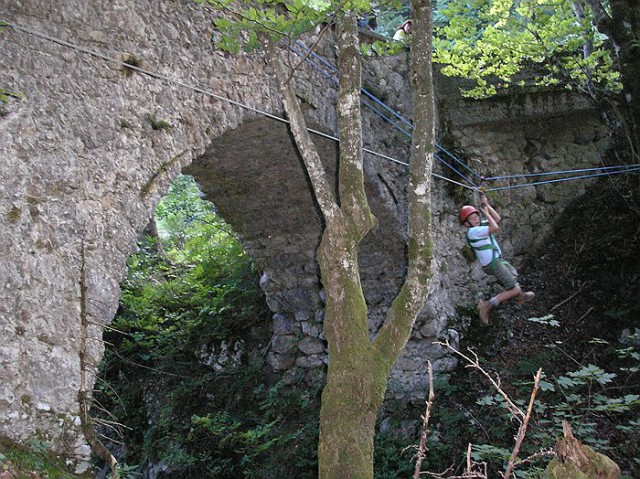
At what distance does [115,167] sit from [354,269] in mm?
1434

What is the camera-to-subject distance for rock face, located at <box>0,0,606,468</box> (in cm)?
361

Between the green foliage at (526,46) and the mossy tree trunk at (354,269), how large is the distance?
2664 millimetres

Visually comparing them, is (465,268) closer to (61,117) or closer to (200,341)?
(200,341)

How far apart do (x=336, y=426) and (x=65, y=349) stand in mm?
1349

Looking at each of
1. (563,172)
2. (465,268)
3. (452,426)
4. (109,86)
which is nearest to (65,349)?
(109,86)

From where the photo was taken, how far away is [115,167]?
4.17 m

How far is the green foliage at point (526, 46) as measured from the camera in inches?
282

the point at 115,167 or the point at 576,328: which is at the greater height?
the point at 115,167

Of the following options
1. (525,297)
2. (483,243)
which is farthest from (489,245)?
(525,297)

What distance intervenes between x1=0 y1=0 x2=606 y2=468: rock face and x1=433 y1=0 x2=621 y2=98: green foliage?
0.61m

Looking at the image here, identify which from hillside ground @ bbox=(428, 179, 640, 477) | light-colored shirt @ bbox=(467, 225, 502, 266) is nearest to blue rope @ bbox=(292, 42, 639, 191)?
hillside ground @ bbox=(428, 179, 640, 477)

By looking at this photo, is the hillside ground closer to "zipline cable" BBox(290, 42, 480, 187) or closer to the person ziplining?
Result: the person ziplining

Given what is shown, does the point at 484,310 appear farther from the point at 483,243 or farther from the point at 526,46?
the point at 526,46

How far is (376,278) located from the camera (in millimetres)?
7641
